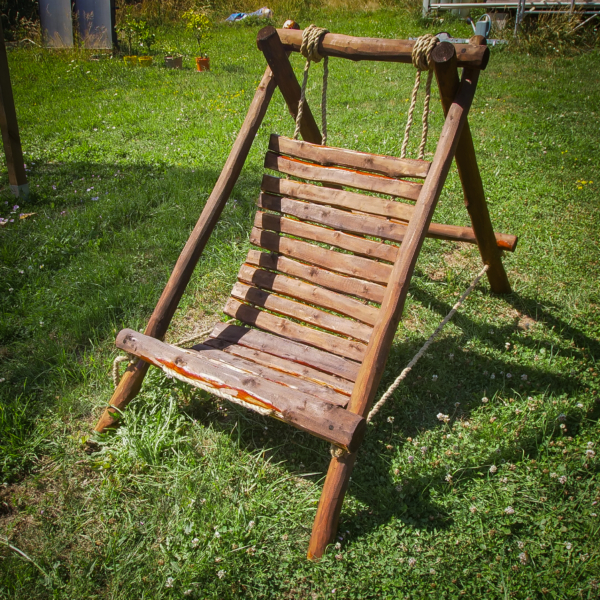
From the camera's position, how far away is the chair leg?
6.21 feet

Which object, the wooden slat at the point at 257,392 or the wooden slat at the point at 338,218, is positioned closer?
the wooden slat at the point at 257,392

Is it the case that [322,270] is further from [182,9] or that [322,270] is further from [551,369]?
[182,9]

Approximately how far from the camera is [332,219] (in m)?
2.52

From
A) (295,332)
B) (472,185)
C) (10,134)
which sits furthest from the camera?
(10,134)

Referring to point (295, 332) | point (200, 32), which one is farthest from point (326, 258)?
point (200, 32)

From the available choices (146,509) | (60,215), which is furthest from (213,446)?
(60,215)

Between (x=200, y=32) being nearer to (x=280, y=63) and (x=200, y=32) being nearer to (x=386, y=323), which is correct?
(x=280, y=63)

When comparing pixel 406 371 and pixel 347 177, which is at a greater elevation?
pixel 347 177

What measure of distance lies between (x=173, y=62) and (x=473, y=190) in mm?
8061

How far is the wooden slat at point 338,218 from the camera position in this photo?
234cm

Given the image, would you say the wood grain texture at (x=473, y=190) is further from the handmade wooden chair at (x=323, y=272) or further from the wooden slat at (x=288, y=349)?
the wooden slat at (x=288, y=349)

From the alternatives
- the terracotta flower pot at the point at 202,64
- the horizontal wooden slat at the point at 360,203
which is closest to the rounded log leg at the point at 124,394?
the horizontal wooden slat at the point at 360,203

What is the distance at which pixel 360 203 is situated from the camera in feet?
8.05

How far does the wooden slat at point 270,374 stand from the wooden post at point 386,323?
0.13 metres
